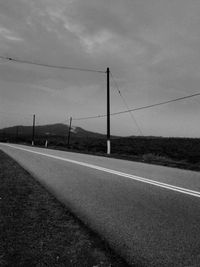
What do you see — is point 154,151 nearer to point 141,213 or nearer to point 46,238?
point 141,213

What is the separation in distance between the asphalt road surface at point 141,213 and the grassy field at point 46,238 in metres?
0.23

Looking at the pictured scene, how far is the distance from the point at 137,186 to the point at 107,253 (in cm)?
452

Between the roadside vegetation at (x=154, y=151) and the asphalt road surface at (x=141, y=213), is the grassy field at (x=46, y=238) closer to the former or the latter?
the asphalt road surface at (x=141, y=213)

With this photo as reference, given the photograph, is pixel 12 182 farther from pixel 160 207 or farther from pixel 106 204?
pixel 160 207

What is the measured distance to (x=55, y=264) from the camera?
344 cm

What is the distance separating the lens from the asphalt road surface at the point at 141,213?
385 centimetres

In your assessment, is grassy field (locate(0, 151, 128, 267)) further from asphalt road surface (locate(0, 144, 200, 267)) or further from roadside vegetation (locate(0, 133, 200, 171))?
roadside vegetation (locate(0, 133, 200, 171))

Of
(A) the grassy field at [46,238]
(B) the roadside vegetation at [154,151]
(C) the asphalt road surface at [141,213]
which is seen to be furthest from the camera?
(B) the roadside vegetation at [154,151]

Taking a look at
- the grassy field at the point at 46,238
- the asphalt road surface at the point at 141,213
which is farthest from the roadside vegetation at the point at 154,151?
the grassy field at the point at 46,238

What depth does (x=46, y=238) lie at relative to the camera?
4242mm

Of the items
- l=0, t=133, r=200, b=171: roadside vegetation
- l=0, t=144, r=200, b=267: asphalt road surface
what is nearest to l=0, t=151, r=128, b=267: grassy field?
l=0, t=144, r=200, b=267: asphalt road surface

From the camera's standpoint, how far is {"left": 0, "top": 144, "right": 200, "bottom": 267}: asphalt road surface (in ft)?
12.6

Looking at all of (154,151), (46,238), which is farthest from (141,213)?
(154,151)

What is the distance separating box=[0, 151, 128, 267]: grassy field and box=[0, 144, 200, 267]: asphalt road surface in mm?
227
